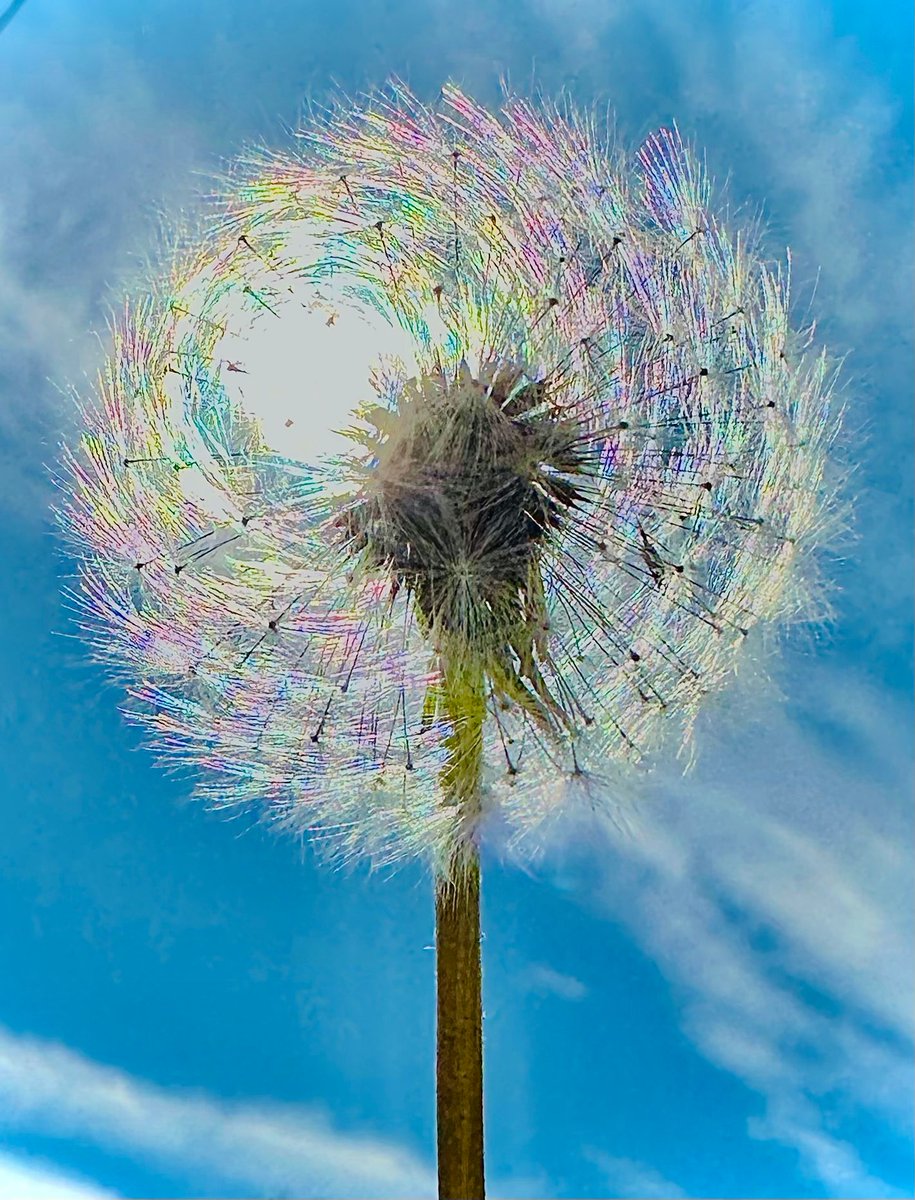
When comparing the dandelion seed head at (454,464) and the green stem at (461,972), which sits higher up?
the dandelion seed head at (454,464)

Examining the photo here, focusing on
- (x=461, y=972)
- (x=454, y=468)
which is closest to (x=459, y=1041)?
(x=461, y=972)

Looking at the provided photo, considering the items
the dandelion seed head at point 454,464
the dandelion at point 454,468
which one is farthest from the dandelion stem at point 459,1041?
the dandelion seed head at point 454,464

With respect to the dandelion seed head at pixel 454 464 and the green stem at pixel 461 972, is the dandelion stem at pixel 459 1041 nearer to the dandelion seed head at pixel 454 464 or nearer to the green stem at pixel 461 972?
the green stem at pixel 461 972

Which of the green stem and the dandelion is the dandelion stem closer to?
the green stem

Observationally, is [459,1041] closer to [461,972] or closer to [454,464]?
[461,972]

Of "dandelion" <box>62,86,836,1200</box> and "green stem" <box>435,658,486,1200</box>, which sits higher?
"dandelion" <box>62,86,836,1200</box>

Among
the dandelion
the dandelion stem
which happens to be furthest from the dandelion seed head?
the dandelion stem
